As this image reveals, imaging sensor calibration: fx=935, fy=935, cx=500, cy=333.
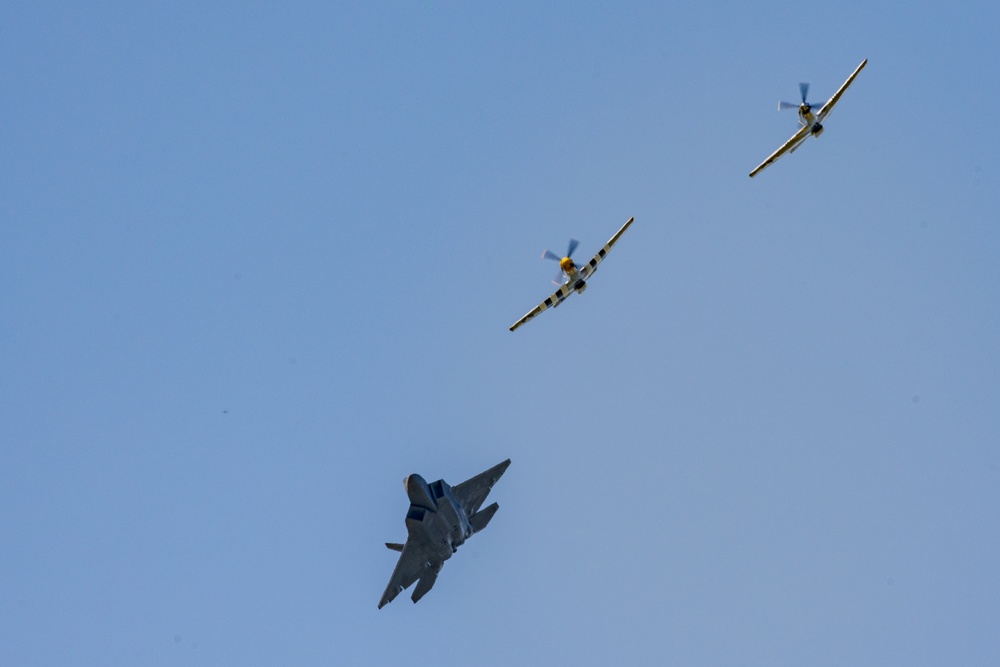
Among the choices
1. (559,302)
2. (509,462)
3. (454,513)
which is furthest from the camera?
(559,302)

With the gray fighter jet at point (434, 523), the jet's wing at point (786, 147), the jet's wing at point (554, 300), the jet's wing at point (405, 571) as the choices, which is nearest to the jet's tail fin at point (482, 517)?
→ the gray fighter jet at point (434, 523)

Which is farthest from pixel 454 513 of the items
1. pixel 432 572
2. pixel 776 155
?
pixel 776 155

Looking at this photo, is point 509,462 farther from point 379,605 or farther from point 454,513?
point 379,605

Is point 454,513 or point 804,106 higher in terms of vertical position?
point 804,106

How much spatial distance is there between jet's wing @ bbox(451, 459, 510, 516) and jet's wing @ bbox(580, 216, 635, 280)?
22958 millimetres

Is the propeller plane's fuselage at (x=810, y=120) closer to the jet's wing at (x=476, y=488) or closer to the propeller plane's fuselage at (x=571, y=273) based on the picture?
the propeller plane's fuselage at (x=571, y=273)

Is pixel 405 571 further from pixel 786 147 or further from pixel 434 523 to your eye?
pixel 786 147

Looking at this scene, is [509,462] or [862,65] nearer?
[509,462]

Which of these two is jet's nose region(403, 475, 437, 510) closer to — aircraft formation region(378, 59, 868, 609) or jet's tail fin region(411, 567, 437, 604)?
aircraft formation region(378, 59, 868, 609)

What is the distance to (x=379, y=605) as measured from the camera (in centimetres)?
8444

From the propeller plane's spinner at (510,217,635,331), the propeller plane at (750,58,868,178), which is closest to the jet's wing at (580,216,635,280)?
the propeller plane's spinner at (510,217,635,331)

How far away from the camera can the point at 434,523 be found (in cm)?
7988

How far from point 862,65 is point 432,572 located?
69760mm

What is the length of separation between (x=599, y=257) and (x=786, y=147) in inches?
969
